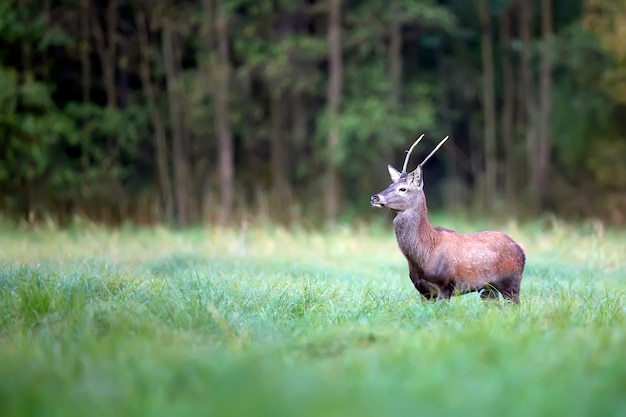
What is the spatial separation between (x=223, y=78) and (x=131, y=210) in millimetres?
3970

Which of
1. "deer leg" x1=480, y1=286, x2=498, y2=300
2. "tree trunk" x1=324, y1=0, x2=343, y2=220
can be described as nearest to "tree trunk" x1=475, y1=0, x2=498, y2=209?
"tree trunk" x1=324, y1=0, x2=343, y2=220

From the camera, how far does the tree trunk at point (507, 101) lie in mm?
24891

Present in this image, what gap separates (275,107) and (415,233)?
16162 millimetres

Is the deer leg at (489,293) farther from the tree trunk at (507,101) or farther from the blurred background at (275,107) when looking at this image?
the tree trunk at (507,101)

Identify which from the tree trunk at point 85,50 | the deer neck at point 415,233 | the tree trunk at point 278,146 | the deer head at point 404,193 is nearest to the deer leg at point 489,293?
the deer neck at point 415,233

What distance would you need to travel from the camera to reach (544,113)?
22.4 meters

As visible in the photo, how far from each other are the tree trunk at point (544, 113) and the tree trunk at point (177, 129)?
359 inches

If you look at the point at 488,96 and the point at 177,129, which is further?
the point at 488,96

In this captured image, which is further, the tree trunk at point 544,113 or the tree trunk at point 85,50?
the tree trunk at point 544,113

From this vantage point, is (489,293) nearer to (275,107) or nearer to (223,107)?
(223,107)

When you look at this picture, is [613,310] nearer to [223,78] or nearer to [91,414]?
[91,414]

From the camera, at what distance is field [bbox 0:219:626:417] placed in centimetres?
433

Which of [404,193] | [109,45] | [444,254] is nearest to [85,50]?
[109,45]

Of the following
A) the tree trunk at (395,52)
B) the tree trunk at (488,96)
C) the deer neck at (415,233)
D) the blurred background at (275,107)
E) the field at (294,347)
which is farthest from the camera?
the tree trunk at (488,96)
